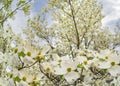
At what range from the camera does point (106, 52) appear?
2.36m

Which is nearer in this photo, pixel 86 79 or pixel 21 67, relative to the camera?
pixel 21 67

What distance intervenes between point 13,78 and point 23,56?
160mm

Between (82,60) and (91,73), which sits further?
(91,73)

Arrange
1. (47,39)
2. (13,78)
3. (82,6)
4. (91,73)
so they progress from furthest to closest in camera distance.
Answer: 1. (47,39)
2. (82,6)
3. (91,73)
4. (13,78)

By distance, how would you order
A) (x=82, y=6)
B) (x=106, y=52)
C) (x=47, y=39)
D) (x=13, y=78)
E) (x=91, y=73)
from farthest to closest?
(x=47, y=39), (x=82, y=6), (x=91, y=73), (x=106, y=52), (x=13, y=78)

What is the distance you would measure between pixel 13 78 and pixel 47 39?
23448 mm

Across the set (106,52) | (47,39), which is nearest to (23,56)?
(106,52)

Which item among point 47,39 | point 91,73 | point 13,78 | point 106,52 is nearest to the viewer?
point 13,78

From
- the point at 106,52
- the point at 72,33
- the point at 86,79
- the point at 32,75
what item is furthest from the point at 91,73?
the point at 72,33

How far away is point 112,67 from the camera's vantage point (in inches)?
89.4

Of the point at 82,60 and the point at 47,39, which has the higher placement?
the point at 82,60

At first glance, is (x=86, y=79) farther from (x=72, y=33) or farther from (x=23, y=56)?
(x=72, y=33)

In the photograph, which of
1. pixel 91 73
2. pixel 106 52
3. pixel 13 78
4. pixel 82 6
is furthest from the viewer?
pixel 82 6

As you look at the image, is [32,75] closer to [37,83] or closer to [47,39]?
[37,83]
